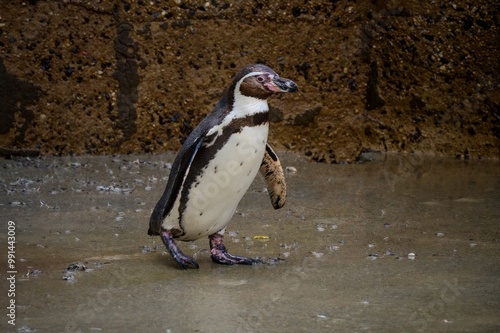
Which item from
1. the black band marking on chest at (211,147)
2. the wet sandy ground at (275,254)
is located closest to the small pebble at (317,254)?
the wet sandy ground at (275,254)

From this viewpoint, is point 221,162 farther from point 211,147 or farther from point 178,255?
point 178,255

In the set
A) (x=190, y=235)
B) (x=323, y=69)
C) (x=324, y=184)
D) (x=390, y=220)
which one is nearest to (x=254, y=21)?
(x=323, y=69)

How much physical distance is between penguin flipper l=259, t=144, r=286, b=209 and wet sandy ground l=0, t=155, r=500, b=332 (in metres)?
0.23

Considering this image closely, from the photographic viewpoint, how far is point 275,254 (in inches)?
146

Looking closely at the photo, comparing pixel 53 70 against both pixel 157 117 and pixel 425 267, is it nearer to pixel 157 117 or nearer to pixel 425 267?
pixel 157 117

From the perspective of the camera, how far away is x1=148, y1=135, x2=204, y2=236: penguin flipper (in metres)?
3.44

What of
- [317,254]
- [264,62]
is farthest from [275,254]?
[264,62]

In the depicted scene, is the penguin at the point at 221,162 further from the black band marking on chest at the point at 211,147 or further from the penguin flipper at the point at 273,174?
the penguin flipper at the point at 273,174

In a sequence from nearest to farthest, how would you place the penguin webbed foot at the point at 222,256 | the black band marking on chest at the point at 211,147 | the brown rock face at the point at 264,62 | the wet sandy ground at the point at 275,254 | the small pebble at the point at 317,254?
the wet sandy ground at the point at 275,254
the black band marking on chest at the point at 211,147
the penguin webbed foot at the point at 222,256
the small pebble at the point at 317,254
the brown rock face at the point at 264,62

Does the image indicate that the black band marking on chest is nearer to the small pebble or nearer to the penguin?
the penguin

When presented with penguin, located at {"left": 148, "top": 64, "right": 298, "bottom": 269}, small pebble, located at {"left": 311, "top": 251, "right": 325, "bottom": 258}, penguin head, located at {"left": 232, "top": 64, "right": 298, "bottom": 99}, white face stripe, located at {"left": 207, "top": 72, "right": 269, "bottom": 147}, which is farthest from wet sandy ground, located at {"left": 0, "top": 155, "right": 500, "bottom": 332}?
penguin head, located at {"left": 232, "top": 64, "right": 298, "bottom": 99}

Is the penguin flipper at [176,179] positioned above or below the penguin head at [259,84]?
below

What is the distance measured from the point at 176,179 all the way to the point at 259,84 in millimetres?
466

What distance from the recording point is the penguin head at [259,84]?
3447 millimetres
